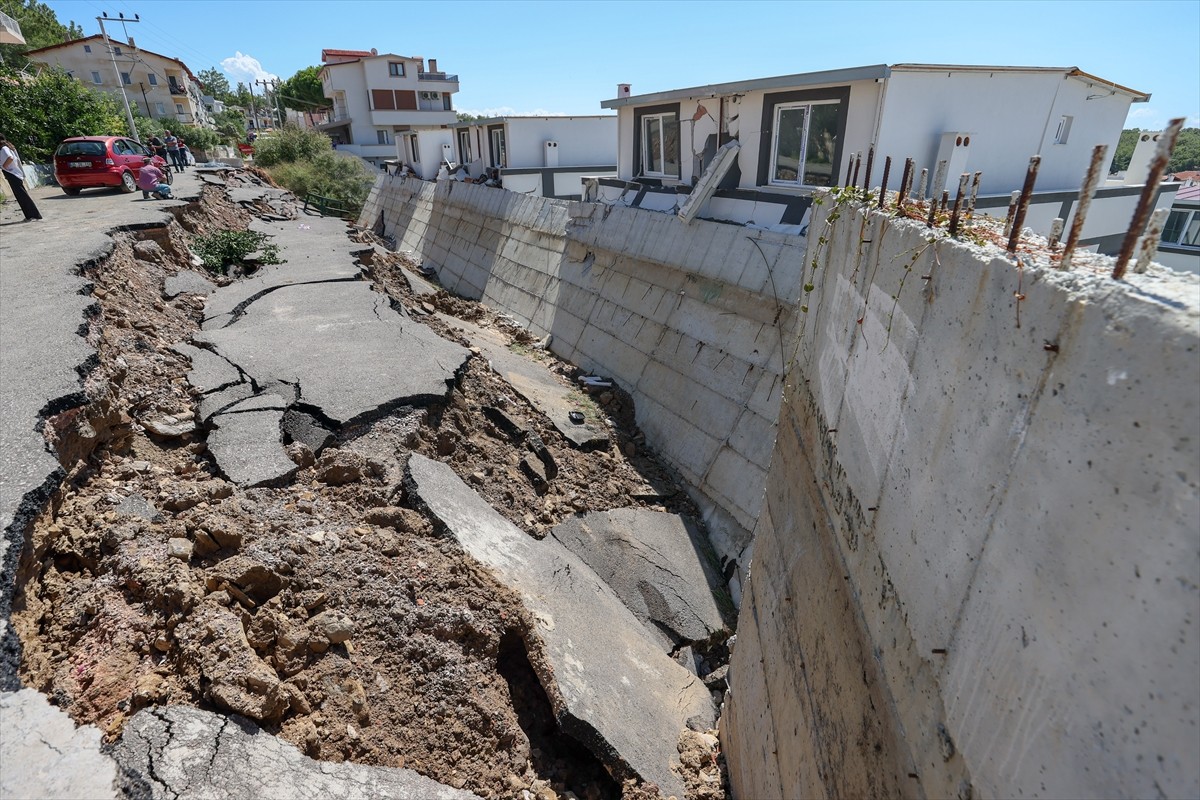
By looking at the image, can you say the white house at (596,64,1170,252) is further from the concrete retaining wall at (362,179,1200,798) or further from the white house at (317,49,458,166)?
the white house at (317,49,458,166)

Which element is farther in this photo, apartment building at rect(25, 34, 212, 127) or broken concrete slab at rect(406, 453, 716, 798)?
apartment building at rect(25, 34, 212, 127)

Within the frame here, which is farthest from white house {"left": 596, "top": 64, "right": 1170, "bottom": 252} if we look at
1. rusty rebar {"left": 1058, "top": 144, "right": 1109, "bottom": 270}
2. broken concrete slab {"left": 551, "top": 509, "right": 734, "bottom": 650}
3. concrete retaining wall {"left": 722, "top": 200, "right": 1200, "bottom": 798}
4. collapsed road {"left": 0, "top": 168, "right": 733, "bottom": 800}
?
rusty rebar {"left": 1058, "top": 144, "right": 1109, "bottom": 270}

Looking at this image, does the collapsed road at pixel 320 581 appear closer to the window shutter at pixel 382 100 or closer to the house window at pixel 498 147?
the house window at pixel 498 147

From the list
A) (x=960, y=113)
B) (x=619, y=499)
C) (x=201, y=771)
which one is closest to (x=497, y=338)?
(x=619, y=499)

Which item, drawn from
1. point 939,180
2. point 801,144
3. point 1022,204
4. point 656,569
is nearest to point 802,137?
point 801,144

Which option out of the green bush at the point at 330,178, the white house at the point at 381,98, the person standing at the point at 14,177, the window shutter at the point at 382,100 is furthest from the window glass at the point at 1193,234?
the window shutter at the point at 382,100

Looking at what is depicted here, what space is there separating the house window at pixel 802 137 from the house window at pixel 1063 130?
17.8ft

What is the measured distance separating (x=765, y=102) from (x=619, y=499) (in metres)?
7.37

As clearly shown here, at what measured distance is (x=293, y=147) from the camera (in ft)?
97.6

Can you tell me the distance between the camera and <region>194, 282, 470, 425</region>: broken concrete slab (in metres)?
5.58

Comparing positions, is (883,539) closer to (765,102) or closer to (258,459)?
(258,459)

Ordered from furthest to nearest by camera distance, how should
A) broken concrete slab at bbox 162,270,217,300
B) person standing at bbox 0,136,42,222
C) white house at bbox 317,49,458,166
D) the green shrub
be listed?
1. white house at bbox 317,49,458,166
2. person standing at bbox 0,136,42,222
3. the green shrub
4. broken concrete slab at bbox 162,270,217,300

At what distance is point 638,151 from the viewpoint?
14.1 m

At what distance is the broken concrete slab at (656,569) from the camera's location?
20.4 feet
